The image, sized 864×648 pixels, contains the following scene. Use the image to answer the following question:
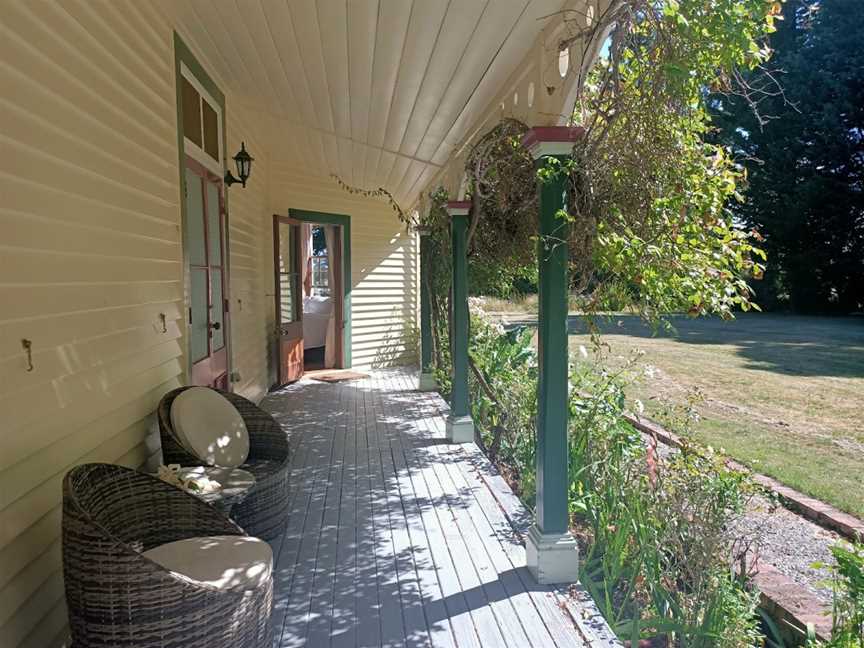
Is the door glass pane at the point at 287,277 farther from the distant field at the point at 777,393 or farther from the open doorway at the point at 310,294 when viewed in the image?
the distant field at the point at 777,393

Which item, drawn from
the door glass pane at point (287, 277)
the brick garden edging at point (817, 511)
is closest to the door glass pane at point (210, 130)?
the door glass pane at point (287, 277)

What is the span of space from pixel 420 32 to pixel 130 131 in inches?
58.5

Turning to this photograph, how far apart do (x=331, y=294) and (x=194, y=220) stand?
4453mm

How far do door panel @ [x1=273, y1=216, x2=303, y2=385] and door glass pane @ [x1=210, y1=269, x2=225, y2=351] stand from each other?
88.6 inches

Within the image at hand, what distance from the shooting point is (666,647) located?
7.93 feet

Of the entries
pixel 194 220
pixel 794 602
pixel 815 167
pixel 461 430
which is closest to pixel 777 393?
pixel 461 430

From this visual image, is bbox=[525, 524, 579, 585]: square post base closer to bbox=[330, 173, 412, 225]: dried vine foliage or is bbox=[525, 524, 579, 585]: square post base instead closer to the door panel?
the door panel

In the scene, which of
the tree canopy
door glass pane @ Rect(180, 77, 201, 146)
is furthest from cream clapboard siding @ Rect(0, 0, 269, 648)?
the tree canopy

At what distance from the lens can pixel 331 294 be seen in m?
8.43

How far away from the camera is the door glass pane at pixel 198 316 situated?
390 centimetres

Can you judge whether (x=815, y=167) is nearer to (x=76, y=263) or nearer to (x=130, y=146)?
(x=130, y=146)

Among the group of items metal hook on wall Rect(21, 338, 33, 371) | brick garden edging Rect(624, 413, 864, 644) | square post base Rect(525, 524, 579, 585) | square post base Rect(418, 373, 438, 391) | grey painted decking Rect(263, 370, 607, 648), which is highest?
metal hook on wall Rect(21, 338, 33, 371)

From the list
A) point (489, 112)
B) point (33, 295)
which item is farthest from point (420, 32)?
point (33, 295)

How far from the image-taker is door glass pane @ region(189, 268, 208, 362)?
3904 millimetres
